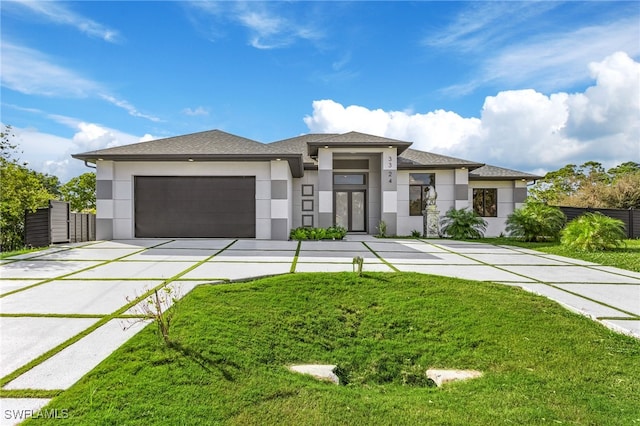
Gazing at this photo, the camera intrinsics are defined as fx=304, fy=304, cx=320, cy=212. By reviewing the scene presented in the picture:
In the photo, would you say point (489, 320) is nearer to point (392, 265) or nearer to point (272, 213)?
point (392, 265)

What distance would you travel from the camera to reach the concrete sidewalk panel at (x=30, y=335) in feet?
8.18

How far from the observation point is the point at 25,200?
983 cm

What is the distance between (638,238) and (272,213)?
52.4 feet

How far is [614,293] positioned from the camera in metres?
4.78

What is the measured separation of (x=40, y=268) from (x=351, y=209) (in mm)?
11831

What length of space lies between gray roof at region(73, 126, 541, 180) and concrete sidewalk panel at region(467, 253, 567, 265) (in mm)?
6031

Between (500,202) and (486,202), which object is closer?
(500,202)

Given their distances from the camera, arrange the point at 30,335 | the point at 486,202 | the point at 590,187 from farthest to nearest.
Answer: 1. the point at 590,187
2. the point at 486,202
3. the point at 30,335

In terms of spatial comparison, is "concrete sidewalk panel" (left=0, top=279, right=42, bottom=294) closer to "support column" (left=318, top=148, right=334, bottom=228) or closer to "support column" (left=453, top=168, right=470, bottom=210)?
"support column" (left=318, top=148, right=334, bottom=228)

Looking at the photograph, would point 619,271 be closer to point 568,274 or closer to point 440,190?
point 568,274

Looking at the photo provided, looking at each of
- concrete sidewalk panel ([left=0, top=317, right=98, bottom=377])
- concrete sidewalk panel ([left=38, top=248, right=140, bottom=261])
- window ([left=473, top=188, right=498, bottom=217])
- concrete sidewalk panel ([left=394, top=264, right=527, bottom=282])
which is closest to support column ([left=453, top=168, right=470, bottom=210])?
window ([left=473, top=188, right=498, bottom=217])

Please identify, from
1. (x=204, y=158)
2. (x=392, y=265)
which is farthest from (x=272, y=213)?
(x=392, y=265)

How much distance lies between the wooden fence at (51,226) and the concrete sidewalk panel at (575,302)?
1250 cm

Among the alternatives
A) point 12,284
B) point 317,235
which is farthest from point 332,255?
point 12,284
